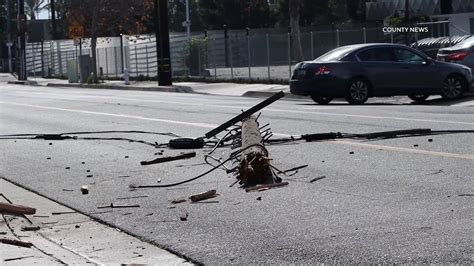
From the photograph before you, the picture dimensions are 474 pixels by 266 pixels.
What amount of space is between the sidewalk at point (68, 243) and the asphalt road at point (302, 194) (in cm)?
18

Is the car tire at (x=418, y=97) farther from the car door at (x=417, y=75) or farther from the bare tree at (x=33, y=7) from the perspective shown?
the bare tree at (x=33, y=7)

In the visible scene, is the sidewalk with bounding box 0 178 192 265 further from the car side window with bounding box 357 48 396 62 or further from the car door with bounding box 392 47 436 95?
the car door with bounding box 392 47 436 95

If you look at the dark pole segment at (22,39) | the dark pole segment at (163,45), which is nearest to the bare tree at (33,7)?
the dark pole segment at (22,39)

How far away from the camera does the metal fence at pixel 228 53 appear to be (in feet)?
140

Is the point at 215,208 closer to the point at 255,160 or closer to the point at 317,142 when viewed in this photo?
the point at 255,160

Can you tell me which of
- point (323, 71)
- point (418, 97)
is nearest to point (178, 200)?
point (323, 71)

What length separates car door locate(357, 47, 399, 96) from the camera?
23109 millimetres

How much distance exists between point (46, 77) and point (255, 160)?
6450 centimetres

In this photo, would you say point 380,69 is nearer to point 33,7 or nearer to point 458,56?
point 458,56

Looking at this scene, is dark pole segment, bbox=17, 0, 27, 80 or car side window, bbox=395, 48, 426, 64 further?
dark pole segment, bbox=17, 0, 27, 80

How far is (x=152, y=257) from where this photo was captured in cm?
747

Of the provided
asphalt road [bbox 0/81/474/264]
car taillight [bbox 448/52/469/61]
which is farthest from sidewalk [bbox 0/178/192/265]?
car taillight [bbox 448/52/469/61]

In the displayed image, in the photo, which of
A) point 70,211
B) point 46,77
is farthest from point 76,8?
point 70,211

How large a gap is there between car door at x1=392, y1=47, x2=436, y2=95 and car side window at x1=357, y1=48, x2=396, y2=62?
23 cm
